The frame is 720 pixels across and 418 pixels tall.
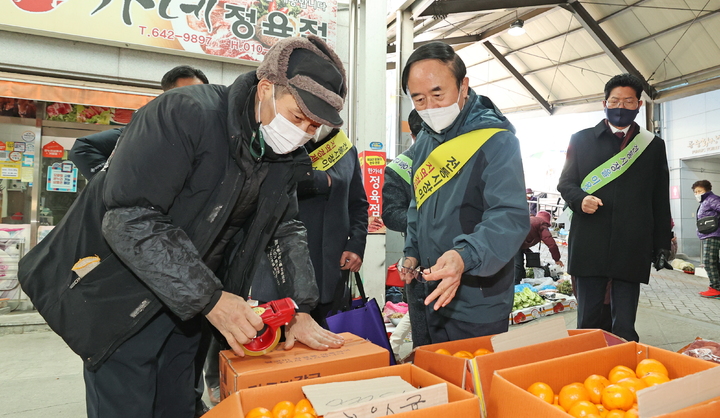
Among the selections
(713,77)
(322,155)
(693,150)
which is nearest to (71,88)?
(322,155)

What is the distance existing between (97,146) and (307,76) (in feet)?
5.91

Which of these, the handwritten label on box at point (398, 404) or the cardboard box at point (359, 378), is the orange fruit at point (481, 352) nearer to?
the cardboard box at point (359, 378)

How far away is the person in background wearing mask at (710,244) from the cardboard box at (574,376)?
7.44 m

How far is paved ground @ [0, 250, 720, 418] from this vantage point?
2.88m

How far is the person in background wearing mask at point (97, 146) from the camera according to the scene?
2.48 metres

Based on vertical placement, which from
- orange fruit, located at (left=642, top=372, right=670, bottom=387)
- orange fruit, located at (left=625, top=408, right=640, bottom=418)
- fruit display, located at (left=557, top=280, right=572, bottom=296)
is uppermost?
orange fruit, located at (left=642, top=372, right=670, bottom=387)

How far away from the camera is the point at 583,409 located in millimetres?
984

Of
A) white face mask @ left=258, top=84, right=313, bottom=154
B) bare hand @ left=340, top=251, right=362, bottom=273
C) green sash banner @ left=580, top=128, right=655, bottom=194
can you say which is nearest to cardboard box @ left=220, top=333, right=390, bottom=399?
white face mask @ left=258, top=84, right=313, bottom=154

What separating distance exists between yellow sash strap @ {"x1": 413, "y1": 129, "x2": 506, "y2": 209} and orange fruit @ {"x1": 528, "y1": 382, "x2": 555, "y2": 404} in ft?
2.77

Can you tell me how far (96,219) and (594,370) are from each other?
4.73ft

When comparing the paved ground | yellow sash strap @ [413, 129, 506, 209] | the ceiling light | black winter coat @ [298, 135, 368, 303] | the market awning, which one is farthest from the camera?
the ceiling light

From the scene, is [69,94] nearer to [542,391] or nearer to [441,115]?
[441,115]

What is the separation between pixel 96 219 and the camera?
4.27 ft

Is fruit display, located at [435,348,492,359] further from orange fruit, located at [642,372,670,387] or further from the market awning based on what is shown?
the market awning
